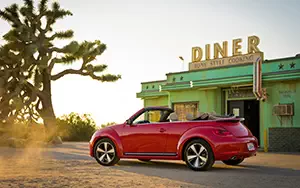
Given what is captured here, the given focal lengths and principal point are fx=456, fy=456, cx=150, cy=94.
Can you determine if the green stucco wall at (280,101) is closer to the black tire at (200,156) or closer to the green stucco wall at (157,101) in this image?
the green stucco wall at (157,101)

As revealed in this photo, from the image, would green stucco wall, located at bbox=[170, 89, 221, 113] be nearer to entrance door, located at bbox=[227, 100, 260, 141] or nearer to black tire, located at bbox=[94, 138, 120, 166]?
entrance door, located at bbox=[227, 100, 260, 141]

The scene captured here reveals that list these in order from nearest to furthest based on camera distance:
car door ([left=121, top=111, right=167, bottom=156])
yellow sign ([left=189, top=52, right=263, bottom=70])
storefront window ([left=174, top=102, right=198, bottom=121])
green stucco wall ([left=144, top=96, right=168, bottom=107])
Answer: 1. car door ([left=121, top=111, right=167, bottom=156])
2. yellow sign ([left=189, top=52, right=263, bottom=70])
3. storefront window ([left=174, top=102, right=198, bottom=121])
4. green stucco wall ([left=144, top=96, right=168, bottom=107])

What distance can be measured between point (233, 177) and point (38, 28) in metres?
22.1

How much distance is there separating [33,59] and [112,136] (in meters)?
17.8

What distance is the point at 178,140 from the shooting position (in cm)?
1098

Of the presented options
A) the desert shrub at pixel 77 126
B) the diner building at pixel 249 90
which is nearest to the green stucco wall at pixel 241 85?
the diner building at pixel 249 90

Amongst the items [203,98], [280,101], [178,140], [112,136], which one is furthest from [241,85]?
[178,140]

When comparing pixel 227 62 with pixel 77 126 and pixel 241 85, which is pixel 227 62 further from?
pixel 77 126

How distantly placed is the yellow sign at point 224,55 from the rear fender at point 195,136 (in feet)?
50.8

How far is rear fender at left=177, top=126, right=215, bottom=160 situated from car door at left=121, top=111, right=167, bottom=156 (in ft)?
1.67

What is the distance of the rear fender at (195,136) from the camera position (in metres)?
10.5

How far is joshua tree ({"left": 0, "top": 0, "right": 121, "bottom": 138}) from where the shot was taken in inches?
1093

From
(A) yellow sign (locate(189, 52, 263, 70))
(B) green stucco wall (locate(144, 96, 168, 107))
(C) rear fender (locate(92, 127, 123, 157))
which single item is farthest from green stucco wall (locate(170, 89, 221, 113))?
(C) rear fender (locate(92, 127, 123, 157))

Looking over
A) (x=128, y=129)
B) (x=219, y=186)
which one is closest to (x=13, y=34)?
(x=128, y=129)
